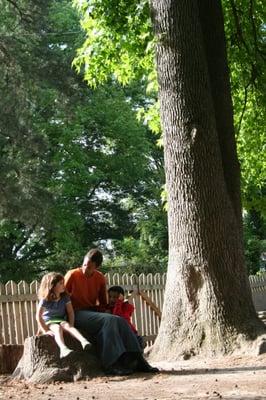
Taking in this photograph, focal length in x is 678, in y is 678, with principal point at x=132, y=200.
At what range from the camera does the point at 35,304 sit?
11750 mm

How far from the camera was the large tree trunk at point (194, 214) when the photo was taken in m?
8.71

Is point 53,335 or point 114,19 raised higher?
point 114,19

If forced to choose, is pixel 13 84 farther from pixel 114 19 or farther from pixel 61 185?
pixel 114 19

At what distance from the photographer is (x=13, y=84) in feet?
76.8

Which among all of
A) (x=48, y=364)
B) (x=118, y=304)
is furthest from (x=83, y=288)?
(x=48, y=364)

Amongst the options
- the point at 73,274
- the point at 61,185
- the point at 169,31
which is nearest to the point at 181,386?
the point at 73,274

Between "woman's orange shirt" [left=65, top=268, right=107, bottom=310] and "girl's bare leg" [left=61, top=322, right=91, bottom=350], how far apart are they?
0.52 m

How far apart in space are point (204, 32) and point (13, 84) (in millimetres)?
14452

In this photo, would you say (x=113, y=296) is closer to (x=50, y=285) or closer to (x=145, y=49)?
(x=50, y=285)

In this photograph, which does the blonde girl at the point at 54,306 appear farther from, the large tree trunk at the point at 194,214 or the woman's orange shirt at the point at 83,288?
the large tree trunk at the point at 194,214

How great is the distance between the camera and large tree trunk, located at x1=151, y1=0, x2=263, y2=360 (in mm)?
8711

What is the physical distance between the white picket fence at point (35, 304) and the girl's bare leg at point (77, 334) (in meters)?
3.73

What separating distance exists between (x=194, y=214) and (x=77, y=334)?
2.33 m

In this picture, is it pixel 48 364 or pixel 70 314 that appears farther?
pixel 70 314
